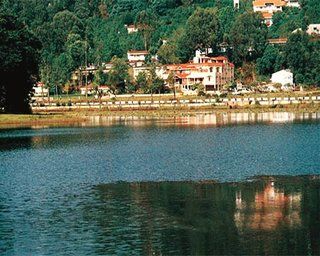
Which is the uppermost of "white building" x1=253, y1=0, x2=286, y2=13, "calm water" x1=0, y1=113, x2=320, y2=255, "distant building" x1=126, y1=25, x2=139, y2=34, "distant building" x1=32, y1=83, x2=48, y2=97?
"white building" x1=253, y1=0, x2=286, y2=13

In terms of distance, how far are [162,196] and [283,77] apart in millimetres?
101819

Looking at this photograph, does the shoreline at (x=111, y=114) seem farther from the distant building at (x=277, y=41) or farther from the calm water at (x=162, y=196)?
the distant building at (x=277, y=41)

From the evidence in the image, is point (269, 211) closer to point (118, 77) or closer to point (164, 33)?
point (118, 77)

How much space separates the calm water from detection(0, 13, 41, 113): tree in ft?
95.4

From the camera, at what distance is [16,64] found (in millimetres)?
84812

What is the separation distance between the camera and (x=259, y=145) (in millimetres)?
51094

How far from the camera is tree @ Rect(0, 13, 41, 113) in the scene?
84.9 metres

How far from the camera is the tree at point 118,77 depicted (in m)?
128

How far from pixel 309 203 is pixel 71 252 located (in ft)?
32.6

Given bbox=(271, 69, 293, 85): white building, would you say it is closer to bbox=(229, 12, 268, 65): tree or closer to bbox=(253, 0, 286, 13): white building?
bbox=(229, 12, 268, 65): tree

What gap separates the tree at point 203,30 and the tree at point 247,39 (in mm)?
3263

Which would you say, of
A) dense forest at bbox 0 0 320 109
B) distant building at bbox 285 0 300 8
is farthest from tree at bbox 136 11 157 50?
distant building at bbox 285 0 300 8

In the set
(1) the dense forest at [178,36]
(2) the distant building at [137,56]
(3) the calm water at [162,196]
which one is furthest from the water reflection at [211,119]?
(2) the distant building at [137,56]

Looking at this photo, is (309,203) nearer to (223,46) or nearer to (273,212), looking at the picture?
(273,212)
